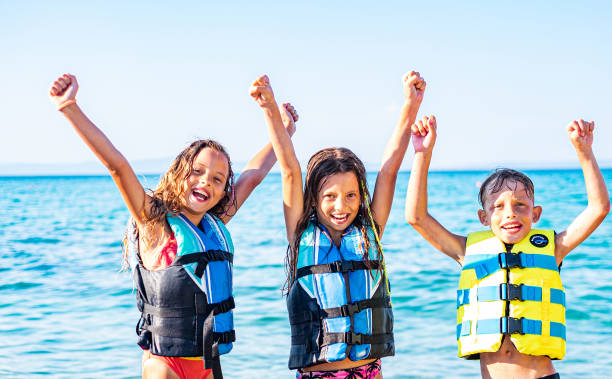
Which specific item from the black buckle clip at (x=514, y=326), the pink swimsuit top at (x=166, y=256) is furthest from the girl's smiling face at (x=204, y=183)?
the black buckle clip at (x=514, y=326)

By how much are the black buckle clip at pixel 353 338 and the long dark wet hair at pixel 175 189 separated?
1090mm

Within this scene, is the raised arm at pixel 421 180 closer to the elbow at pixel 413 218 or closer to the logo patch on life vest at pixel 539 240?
the elbow at pixel 413 218

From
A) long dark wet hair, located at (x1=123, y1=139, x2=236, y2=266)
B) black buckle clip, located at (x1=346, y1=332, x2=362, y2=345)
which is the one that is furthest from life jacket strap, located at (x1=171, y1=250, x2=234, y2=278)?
black buckle clip, located at (x1=346, y1=332, x2=362, y2=345)

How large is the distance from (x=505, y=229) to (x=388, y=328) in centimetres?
89

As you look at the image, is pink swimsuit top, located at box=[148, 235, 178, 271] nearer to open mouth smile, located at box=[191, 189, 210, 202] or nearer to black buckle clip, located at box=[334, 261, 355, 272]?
open mouth smile, located at box=[191, 189, 210, 202]

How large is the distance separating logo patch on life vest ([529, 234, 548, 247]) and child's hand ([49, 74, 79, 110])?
2.65 m

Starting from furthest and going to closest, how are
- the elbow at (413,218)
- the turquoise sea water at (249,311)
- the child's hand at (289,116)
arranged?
the turquoise sea water at (249,311), the child's hand at (289,116), the elbow at (413,218)

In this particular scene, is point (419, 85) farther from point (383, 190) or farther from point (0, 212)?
point (0, 212)

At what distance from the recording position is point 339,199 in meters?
4.25

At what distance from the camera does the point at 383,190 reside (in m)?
4.38

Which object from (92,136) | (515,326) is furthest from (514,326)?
(92,136)

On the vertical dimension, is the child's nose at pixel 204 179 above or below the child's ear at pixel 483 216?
above

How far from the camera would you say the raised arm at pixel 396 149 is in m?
4.37

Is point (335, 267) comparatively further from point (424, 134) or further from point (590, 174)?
point (590, 174)
